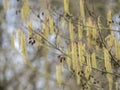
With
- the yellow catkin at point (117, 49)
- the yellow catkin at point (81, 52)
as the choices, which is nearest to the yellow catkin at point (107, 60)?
the yellow catkin at point (117, 49)

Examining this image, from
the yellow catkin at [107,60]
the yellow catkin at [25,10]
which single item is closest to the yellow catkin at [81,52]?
the yellow catkin at [107,60]

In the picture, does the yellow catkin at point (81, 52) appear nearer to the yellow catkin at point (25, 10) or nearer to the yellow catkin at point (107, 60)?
the yellow catkin at point (107, 60)

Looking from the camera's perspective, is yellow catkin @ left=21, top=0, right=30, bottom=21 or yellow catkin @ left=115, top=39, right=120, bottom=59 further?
yellow catkin @ left=21, top=0, right=30, bottom=21

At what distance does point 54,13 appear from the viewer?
4.14 meters

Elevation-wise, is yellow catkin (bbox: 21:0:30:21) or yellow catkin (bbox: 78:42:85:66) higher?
yellow catkin (bbox: 21:0:30:21)

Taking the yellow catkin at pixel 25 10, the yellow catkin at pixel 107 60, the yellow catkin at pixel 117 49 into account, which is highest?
the yellow catkin at pixel 25 10

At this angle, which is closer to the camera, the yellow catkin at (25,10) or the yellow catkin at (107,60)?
the yellow catkin at (107,60)

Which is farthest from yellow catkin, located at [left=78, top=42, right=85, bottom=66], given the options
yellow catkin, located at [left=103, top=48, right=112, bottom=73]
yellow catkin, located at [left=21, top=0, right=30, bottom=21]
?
yellow catkin, located at [left=21, top=0, right=30, bottom=21]

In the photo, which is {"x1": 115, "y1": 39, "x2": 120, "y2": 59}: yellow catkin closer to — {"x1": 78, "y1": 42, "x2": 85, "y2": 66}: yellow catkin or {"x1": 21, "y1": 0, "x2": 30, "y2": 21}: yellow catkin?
A: {"x1": 78, "y1": 42, "x2": 85, "y2": 66}: yellow catkin

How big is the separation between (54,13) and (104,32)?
2.40ft

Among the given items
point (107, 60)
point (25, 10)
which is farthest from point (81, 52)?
point (25, 10)

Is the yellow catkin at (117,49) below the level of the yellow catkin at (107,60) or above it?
above

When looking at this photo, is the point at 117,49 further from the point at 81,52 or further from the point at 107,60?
the point at 81,52

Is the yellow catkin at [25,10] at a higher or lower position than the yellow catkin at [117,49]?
higher
